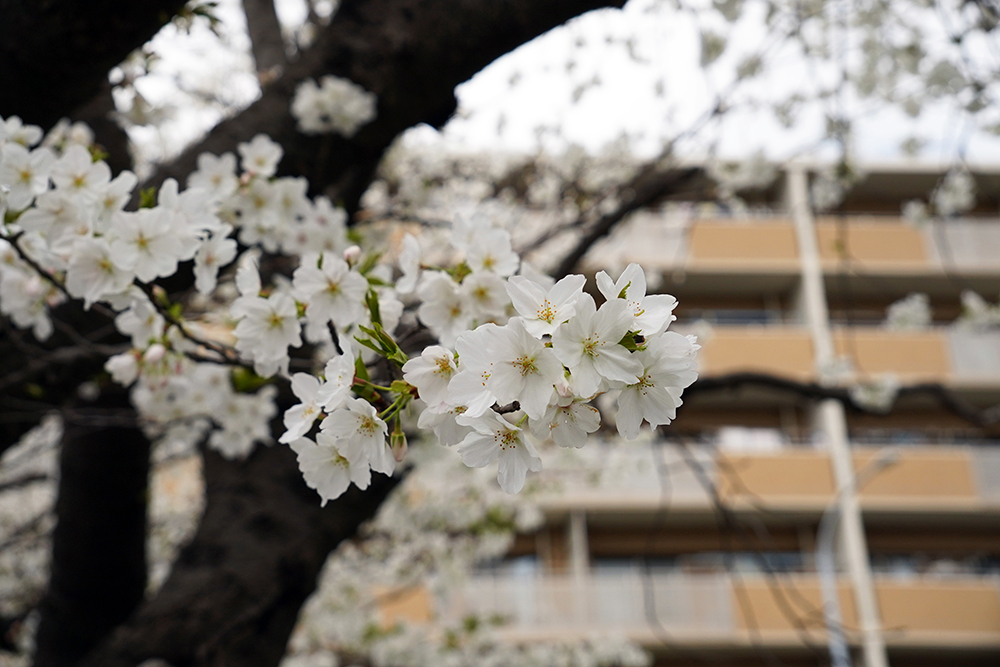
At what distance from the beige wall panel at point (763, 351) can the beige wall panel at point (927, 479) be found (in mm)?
1725

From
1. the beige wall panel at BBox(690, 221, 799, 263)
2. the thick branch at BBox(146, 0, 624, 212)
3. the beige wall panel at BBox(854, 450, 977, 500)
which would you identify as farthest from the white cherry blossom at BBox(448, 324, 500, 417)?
the beige wall panel at BBox(690, 221, 799, 263)

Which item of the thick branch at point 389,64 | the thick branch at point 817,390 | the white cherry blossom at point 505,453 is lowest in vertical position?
the white cherry blossom at point 505,453

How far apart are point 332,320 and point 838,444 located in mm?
11587

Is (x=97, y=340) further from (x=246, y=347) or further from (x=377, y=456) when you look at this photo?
(x=377, y=456)

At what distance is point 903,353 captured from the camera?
12070 mm

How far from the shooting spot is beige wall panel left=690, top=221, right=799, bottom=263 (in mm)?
12570

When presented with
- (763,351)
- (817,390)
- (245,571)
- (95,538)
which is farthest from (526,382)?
(763,351)

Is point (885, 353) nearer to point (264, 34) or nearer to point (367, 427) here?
point (264, 34)

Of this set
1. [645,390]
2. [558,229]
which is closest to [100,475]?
[558,229]

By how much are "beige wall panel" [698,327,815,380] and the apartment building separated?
1.1 inches

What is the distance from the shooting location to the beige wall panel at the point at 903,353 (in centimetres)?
1201

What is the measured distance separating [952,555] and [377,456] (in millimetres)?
12806

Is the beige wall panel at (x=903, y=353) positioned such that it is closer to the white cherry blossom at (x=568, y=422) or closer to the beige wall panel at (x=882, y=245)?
the beige wall panel at (x=882, y=245)

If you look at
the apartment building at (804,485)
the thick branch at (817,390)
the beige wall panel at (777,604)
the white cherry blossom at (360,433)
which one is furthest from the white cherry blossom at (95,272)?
the beige wall panel at (777,604)
